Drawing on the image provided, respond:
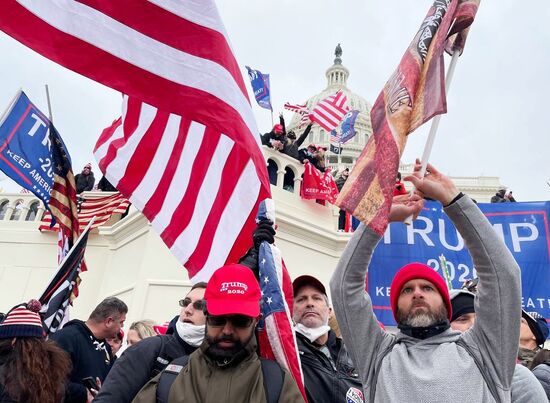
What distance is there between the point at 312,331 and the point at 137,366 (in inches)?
40.5

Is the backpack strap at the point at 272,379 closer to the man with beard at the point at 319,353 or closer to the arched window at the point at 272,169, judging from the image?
the man with beard at the point at 319,353

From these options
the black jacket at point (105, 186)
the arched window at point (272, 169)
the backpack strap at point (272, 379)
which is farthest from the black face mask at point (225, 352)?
the black jacket at point (105, 186)

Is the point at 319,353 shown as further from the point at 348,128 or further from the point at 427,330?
the point at 348,128

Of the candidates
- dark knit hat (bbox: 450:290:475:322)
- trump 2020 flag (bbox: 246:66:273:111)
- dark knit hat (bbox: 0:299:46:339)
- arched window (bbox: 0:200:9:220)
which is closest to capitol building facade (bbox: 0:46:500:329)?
trump 2020 flag (bbox: 246:66:273:111)

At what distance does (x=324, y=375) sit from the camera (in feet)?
8.64

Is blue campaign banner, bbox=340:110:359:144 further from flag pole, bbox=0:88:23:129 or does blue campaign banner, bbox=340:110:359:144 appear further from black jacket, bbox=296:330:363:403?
black jacket, bbox=296:330:363:403

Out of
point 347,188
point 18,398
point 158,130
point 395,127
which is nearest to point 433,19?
point 395,127

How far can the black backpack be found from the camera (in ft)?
6.50

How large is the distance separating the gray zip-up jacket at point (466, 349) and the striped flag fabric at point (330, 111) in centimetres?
1389

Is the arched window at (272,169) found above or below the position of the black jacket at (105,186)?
above

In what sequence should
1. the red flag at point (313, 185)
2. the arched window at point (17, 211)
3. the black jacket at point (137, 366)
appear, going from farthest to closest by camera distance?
1. the arched window at point (17, 211)
2. the red flag at point (313, 185)
3. the black jacket at point (137, 366)

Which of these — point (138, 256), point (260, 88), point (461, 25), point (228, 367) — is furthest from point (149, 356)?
point (260, 88)

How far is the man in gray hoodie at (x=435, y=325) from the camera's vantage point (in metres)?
1.88

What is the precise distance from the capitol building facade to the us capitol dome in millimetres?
11754
